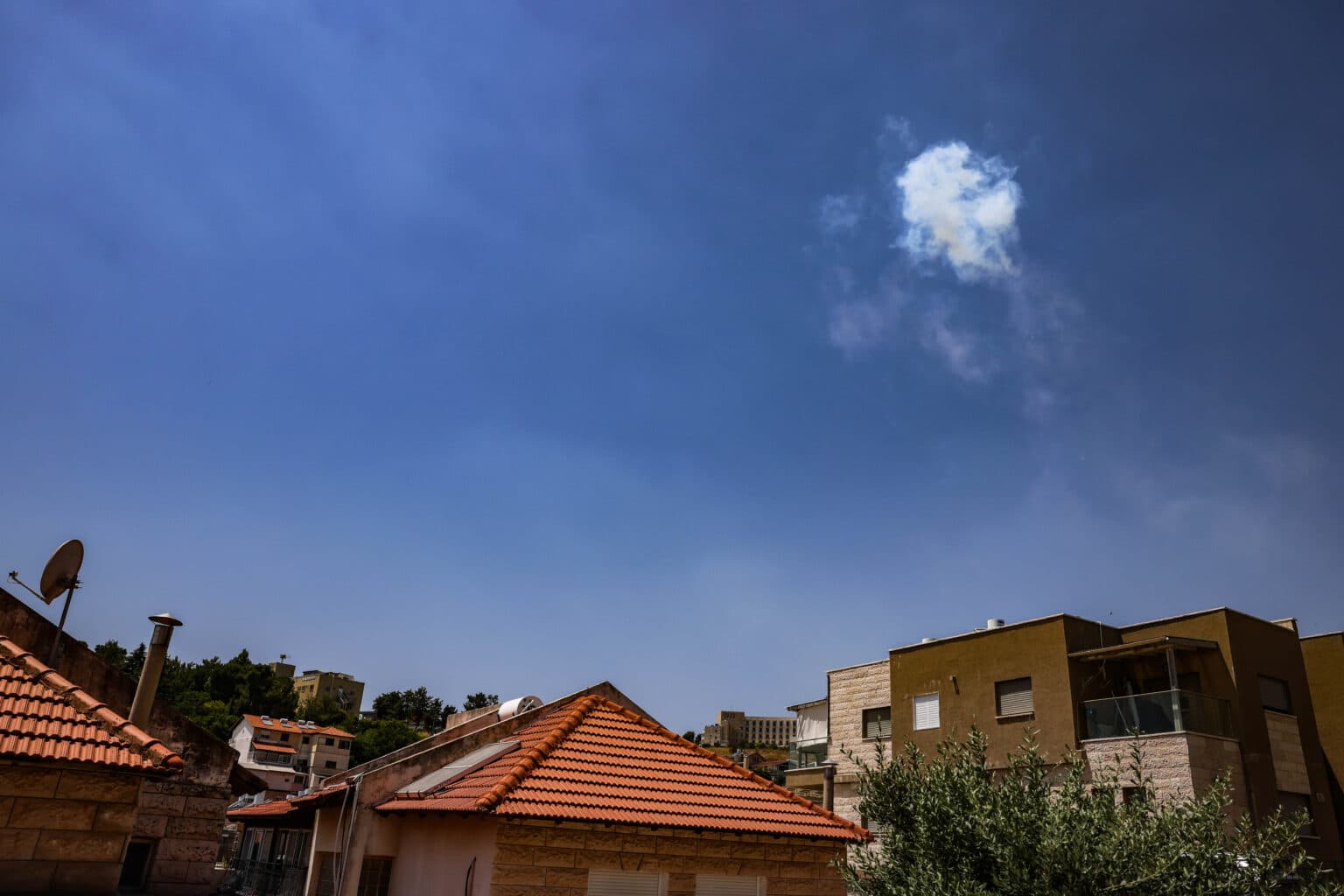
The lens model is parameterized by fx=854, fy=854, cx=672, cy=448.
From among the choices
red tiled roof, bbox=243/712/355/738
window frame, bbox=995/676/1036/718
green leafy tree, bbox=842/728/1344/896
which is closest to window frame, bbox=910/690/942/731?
window frame, bbox=995/676/1036/718

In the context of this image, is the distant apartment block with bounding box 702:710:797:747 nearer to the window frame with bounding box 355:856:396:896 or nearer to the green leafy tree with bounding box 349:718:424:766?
the green leafy tree with bounding box 349:718:424:766

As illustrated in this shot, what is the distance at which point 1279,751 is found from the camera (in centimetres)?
2322

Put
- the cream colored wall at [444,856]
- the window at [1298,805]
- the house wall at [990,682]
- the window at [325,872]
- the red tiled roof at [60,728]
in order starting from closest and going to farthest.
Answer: the red tiled roof at [60,728]
the cream colored wall at [444,856]
the window at [325,872]
the window at [1298,805]
the house wall at [990,682]

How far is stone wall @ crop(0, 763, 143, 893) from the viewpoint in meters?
9.16

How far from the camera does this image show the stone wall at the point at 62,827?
30.0 feet

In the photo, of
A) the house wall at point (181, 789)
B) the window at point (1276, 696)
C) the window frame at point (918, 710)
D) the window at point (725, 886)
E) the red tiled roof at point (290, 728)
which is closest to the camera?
the window at point (725, 886)

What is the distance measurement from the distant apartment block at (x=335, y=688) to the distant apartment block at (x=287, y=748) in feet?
189

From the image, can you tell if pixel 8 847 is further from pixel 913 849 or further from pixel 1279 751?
pixel 1279 751

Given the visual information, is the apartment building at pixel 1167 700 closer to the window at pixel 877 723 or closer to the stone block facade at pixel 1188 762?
the stone block facade at pixel 1188 762

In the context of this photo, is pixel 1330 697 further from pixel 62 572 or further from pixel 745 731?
pixel 745 731

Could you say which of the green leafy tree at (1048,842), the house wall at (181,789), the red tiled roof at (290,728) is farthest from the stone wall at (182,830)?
the red tiled roof at (290,728)

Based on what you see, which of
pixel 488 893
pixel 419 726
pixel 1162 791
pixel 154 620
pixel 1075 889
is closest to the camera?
pixel 1075 889

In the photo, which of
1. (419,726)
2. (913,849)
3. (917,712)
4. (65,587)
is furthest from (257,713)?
(913,849)

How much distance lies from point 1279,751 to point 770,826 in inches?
698
